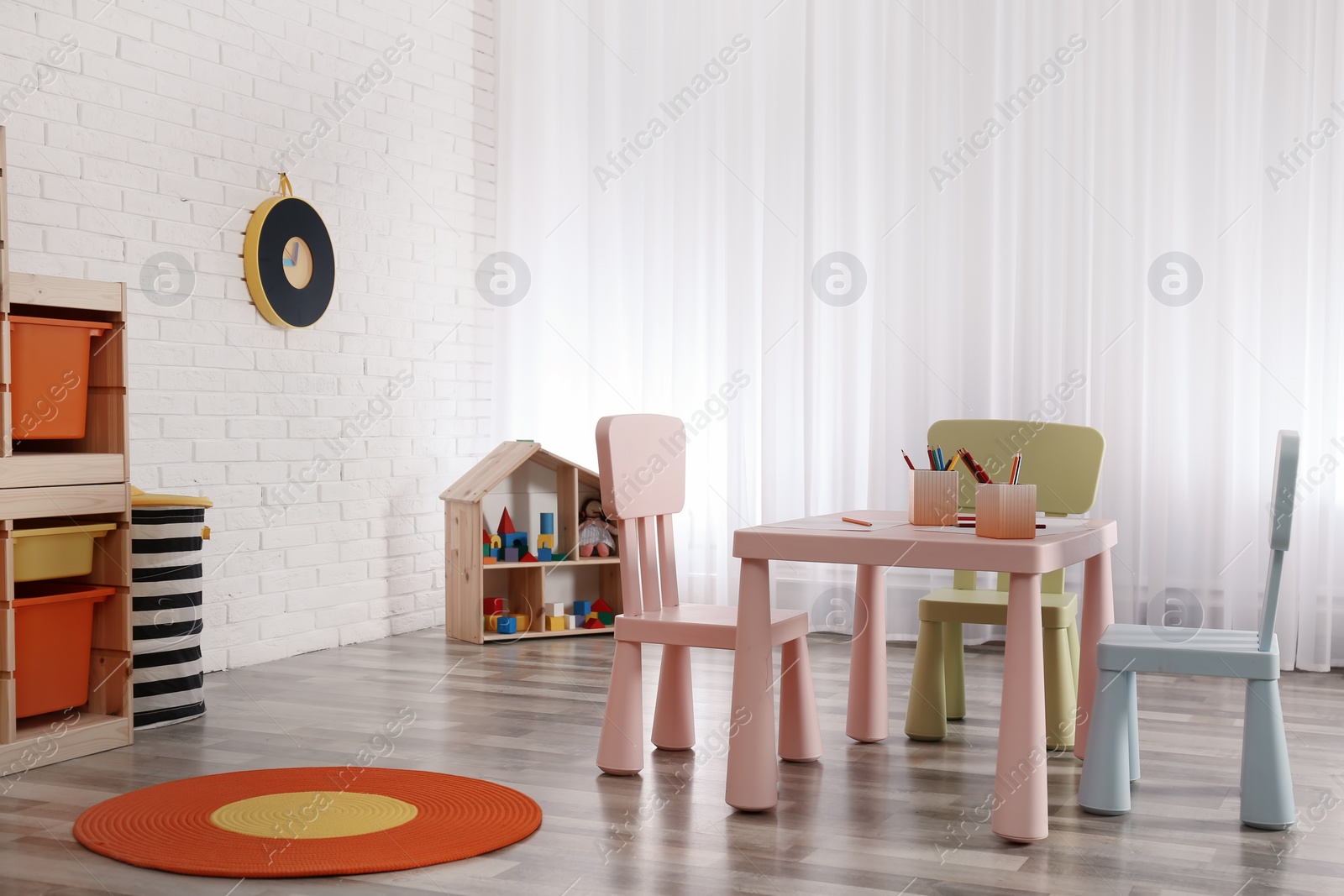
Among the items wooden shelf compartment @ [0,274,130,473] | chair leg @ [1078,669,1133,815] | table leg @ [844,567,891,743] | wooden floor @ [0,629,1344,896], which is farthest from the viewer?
table leg @ [844,567,891,743]

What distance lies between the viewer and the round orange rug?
6.98 feet

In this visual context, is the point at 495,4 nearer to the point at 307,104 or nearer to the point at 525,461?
the point at 307,104

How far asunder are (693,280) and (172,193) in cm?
188

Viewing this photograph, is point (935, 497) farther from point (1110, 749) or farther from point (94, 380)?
point (94, 380)

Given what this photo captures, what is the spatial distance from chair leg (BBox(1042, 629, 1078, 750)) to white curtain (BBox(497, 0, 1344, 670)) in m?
1.29

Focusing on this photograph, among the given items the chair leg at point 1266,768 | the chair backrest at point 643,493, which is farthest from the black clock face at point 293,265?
the chair leg at point 1266,768

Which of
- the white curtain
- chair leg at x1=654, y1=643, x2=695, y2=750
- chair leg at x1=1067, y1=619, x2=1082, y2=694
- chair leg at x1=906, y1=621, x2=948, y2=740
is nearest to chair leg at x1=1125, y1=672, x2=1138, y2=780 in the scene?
chair leg at x1=1067, y1=619, x2=1082, y2=694

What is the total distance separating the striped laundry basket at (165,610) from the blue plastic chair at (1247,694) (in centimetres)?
217

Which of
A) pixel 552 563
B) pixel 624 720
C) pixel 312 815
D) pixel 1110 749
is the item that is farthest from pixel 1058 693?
pixel 552 563

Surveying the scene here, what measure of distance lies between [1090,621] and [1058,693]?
8.9 inches

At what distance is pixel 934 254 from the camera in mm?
4371

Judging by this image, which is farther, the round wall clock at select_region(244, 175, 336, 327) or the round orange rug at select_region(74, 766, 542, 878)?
the round wall clock at select_region(244, 175, 336, 327)

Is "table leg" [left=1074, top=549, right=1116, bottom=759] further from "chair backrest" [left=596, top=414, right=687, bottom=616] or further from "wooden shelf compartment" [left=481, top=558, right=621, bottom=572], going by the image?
"wooden shelf compartment" [left=481, top=558, right=621, bottom=572]

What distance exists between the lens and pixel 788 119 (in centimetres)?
460
